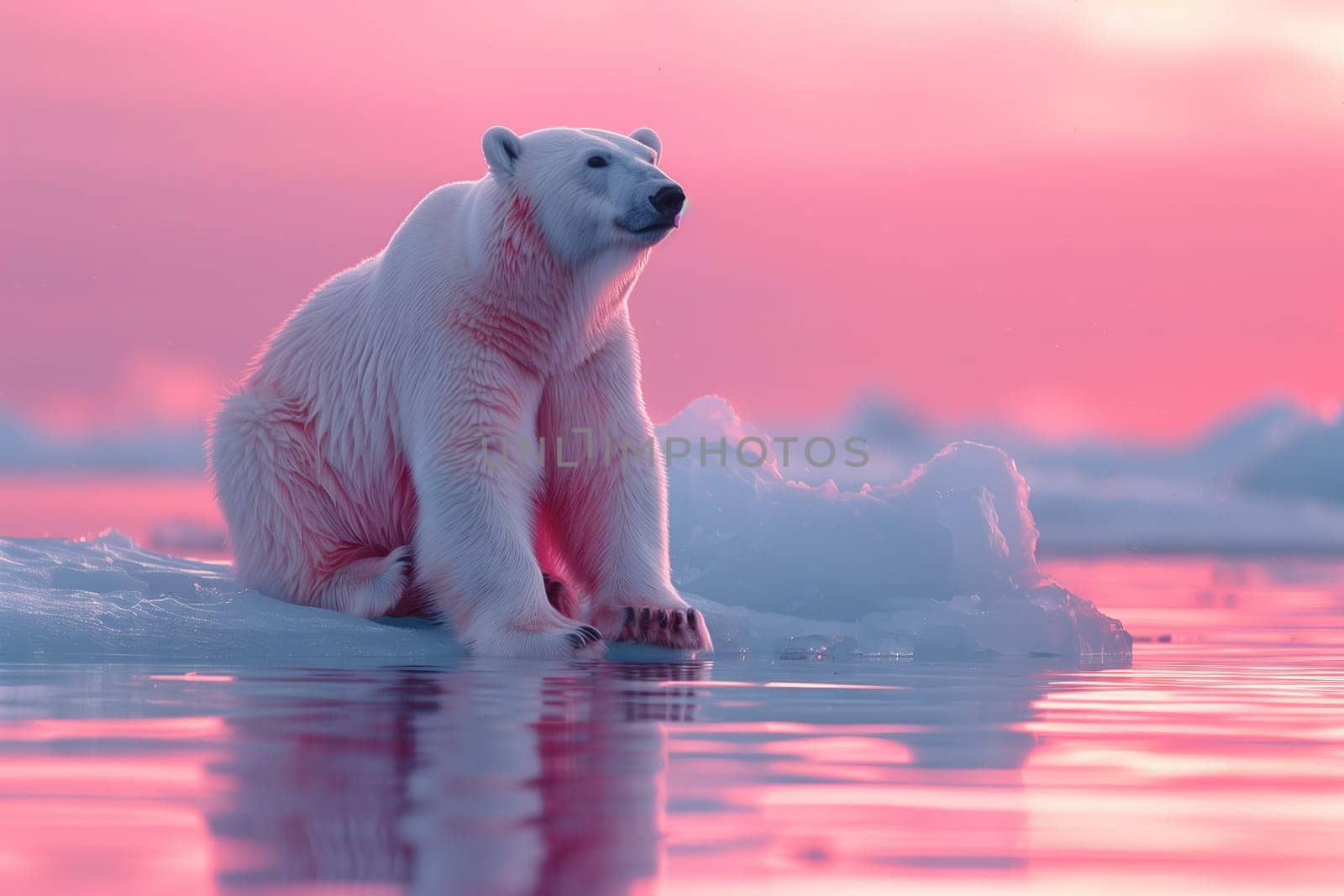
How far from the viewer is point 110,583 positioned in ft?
25.3

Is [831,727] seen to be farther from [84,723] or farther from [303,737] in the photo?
[84,723]

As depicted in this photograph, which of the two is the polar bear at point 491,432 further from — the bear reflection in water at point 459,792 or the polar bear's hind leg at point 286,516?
the bear reflection in water at point 459,792

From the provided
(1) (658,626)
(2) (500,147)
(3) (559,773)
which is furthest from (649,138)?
(3) (559,773)

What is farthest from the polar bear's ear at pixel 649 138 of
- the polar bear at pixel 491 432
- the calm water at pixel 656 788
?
the calm water at pixel 656 788

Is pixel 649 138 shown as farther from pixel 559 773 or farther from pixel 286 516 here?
pixel 559 773

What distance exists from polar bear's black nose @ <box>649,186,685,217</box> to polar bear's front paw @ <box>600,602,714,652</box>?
1.57 m

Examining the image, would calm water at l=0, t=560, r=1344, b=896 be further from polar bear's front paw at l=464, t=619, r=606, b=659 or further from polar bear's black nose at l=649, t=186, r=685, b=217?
polar bear's black nose at l=649, t=186, r=685, b=217

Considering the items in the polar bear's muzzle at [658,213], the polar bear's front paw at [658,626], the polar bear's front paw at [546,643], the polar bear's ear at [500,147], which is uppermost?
the polar bear's ear at [500,147]

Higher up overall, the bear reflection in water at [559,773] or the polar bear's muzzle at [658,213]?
the polar bear's muzzle at [658,213]

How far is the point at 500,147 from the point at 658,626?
6.75 ft

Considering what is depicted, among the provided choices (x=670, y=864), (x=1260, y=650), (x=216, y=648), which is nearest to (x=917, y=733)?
(x=670, y=864)

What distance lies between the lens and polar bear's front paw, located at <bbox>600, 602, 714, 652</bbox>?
6617 mm

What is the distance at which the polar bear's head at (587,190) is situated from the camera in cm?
658

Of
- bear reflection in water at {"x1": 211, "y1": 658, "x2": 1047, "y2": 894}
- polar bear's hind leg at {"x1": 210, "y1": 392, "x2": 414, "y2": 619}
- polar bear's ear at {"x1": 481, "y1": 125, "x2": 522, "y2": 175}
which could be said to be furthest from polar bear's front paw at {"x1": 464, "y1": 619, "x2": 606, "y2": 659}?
polar bear's ear at {"x1": 481, "y1": 125, "x2": 522, "y2": 175}
